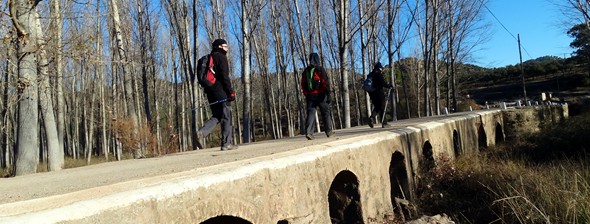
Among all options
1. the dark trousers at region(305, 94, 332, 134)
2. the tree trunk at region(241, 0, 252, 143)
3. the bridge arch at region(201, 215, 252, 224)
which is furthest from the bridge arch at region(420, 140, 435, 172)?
the tree trunk at region(241, 0, 252, 143)

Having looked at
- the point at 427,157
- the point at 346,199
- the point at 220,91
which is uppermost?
the point at 220,91

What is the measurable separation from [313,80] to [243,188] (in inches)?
170

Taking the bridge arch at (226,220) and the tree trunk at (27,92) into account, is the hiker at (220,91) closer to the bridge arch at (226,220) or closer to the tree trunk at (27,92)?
the bridge arch at (226,220)

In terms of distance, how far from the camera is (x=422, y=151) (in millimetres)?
9188

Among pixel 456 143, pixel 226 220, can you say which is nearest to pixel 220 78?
pixel 226 220

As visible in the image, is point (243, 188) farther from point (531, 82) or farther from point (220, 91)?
point (531, 82)

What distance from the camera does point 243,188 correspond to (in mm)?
3836

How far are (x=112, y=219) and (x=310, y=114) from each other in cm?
573

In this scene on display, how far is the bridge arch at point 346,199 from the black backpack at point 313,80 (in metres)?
2.18

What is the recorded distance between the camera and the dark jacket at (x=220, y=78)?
646cm

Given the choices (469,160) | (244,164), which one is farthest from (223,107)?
(469,160)

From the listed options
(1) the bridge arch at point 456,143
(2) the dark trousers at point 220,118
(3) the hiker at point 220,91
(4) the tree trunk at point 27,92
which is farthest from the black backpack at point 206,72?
(1) the bridge arch at point 456,143

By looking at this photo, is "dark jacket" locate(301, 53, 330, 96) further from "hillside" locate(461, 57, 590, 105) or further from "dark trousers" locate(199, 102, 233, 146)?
"hillside" locate(461, 57, 590, 105)

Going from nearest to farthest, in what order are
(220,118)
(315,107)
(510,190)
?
(220,118) < (510,190) < (315,107)
